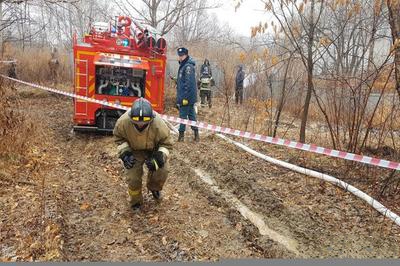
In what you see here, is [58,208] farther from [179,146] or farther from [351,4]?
[351,4]

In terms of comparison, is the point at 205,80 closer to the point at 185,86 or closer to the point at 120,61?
the point at 185,86

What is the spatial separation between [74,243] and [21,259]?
1.68 ft

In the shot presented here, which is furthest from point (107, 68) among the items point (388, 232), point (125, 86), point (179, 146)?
point (388, 232)

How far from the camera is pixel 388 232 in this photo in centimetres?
407

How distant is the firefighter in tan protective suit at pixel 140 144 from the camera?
4.23 meters

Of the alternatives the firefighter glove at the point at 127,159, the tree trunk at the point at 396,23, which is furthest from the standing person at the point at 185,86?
the tree trunk at the point at 396,23

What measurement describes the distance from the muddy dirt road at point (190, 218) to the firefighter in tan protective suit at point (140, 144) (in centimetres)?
41

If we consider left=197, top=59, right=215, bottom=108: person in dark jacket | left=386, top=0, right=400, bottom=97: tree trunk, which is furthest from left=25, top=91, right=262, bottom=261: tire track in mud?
left=197, top=59, right=215, bottom=108: person in dark jacket

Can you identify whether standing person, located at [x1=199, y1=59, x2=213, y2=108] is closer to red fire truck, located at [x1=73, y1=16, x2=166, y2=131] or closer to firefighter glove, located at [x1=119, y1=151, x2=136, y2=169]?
red fire truck, located at [x1=73, y1=16, x2=166, y2=131]

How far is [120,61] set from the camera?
774cm

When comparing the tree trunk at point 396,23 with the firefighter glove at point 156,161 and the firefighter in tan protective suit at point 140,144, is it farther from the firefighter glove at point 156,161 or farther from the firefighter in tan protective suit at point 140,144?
the firefighter glove at point 156,161

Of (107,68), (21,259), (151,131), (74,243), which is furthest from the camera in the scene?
(107,68)

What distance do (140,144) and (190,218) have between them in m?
1.08

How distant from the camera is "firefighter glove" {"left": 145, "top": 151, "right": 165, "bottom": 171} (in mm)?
4383
